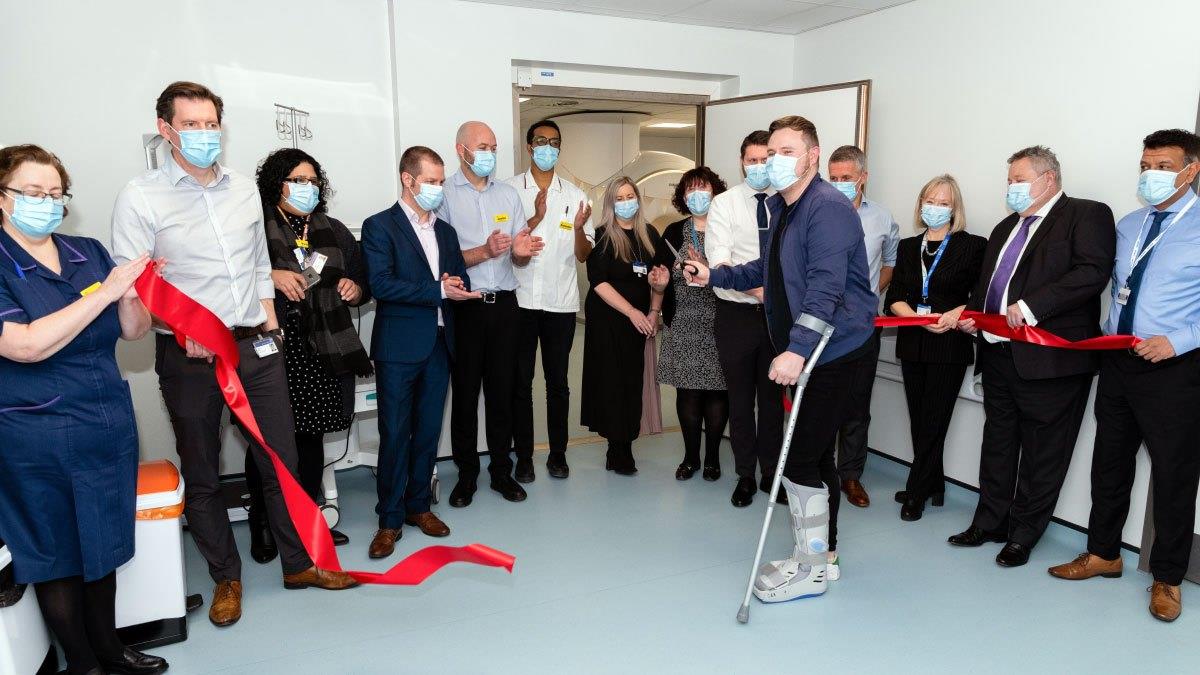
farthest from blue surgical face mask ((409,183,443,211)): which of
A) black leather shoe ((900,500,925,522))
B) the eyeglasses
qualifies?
black leather shoe ((900,500,925,522))

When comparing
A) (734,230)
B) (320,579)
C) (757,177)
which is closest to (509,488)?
(320,579)

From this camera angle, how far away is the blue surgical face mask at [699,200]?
13.1ft

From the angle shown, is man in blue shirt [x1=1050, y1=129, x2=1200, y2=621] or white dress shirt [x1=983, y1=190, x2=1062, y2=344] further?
white dress shirt [x1=983, y1=190, x2=1062, y2=344]

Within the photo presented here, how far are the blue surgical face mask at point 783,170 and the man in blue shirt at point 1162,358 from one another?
4.43 feet

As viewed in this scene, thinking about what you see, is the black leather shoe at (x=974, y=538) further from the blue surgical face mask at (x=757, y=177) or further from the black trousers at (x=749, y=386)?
the blue surgical face mask at (x=757, y=177)

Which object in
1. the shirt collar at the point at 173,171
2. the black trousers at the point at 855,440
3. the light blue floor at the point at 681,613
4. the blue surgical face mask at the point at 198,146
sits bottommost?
the light blue floor at the point at 681,613

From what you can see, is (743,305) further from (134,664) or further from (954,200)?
(134,664)

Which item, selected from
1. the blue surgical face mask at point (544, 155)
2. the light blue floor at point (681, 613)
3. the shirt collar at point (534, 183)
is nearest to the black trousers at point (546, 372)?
the light blue floor at point (681, 613)

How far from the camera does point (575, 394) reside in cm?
648

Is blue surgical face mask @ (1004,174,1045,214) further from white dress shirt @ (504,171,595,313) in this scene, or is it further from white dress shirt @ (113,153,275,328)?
white dress shirt @ (113,153,275,328)

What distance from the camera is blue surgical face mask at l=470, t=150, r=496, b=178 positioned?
12.0 feet

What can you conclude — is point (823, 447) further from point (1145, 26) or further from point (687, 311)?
point (1145, 26)

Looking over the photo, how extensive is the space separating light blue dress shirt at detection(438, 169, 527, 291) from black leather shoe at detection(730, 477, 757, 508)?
1.55 metres

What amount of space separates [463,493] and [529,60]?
259cm
